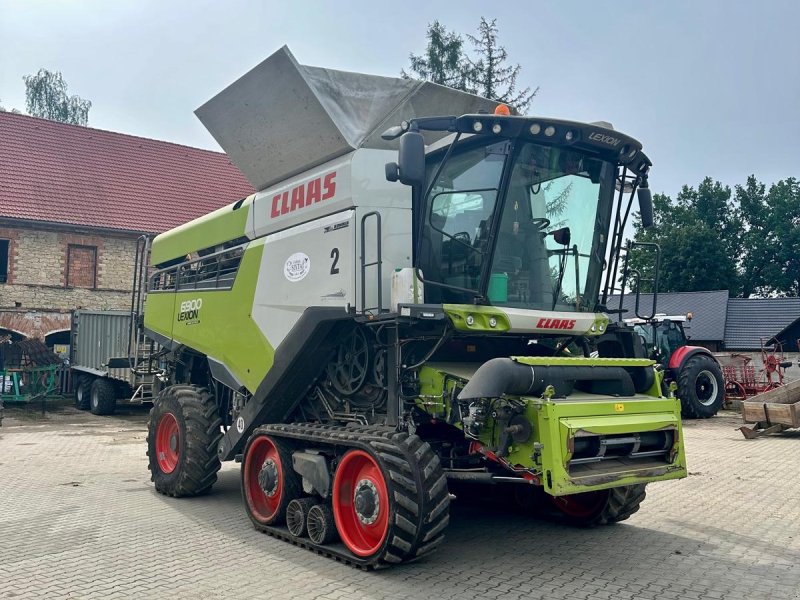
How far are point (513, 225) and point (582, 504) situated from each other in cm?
267

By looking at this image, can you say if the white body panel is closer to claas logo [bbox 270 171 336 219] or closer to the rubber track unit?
claas logo [bbox 270 171 336 219]

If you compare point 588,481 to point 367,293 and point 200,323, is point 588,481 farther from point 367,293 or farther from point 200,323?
point 200,323

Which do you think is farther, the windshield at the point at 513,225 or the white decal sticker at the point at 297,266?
the white decal sticker at the point at 297,266

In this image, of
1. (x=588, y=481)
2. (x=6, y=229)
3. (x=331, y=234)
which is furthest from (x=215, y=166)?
(x=588, y=481)

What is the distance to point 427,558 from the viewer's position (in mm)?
5453

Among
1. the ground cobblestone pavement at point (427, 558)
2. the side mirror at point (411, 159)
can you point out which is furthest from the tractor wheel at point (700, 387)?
the side mirror at point (411, 159)

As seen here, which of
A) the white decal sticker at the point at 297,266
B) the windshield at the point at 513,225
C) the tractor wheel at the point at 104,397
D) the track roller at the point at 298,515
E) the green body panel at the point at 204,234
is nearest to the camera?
the windshield at the point at 513,225

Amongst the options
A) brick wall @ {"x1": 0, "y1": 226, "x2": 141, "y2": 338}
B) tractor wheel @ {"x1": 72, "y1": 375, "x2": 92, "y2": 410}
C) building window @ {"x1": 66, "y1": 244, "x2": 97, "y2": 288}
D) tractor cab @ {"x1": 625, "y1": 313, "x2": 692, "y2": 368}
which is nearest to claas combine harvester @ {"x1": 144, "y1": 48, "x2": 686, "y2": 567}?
tractor cab @ {"x1": 625, "y1": 313, "x2": 692, "y2": 368}

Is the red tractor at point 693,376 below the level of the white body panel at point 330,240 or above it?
below

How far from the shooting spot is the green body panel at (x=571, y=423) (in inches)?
189

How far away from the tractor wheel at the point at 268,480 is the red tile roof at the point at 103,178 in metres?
18.1

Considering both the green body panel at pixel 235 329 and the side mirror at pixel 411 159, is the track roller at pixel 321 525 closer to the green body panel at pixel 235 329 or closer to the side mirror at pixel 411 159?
the green body panel at pixel 235 329

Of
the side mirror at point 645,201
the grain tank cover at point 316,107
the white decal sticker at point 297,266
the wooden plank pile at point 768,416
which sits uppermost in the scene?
the grain tank cover at point 316,107

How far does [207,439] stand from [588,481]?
4.19 meters
